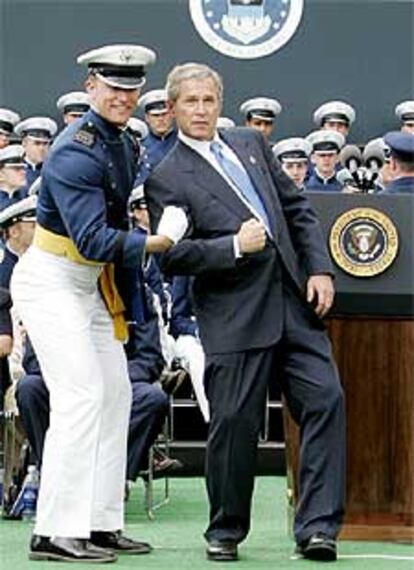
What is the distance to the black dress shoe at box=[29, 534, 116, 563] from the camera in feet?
23.0

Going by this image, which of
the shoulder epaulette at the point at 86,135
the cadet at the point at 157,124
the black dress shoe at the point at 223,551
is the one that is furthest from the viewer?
the cadet at the point at 157,124

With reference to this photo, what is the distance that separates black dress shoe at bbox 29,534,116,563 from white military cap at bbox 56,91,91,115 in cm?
594

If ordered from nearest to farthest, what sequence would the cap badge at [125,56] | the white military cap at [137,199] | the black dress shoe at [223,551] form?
the black dress shoe at [223,551]
the cap badge at [125,56]
the white military cap at [137,199]

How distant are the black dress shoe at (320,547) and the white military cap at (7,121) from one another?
21.0 feet

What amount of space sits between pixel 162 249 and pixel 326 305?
60 centimetres

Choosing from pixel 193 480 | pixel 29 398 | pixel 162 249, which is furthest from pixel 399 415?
pixel 193 480

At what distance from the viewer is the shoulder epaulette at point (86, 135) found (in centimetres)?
715

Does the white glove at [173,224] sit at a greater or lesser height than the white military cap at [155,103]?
lesser

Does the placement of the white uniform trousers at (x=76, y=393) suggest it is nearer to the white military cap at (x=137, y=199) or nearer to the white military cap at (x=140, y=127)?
the white military cap at (x=137, y=199)

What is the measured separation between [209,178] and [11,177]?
5.00 m

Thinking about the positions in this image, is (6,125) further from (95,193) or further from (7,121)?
(95,193)

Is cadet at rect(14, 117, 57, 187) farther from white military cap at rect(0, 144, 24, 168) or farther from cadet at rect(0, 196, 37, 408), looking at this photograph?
cadet at rect(0, 196, 37, 408)

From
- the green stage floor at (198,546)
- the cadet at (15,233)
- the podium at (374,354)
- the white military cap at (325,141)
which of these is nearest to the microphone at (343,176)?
the white military cap at (325,141)

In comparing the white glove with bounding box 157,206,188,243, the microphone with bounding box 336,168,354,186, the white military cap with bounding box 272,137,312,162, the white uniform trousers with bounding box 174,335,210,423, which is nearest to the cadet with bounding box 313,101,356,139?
the microphone with bounding box 336,168,354,186
